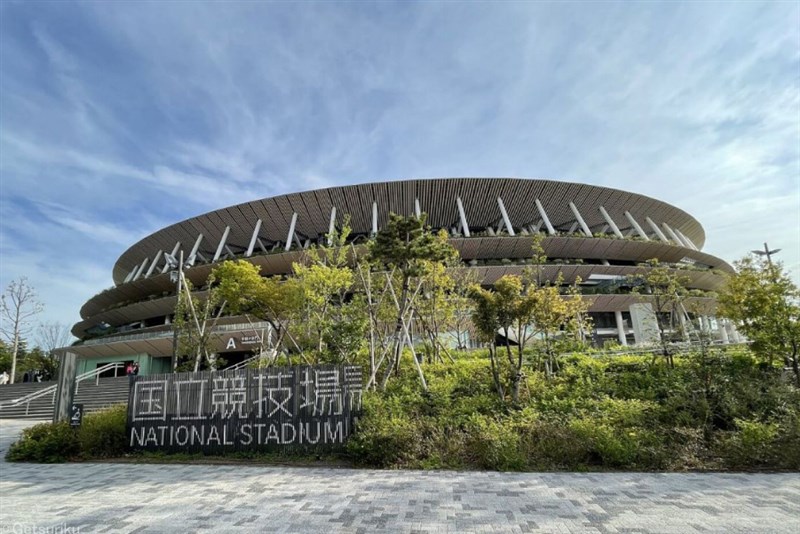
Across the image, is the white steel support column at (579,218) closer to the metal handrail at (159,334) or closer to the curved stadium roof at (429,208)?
the curved stadium roof at (429,208)

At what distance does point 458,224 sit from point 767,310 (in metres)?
27.8

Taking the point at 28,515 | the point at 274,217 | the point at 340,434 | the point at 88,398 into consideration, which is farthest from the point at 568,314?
the point at 274,217

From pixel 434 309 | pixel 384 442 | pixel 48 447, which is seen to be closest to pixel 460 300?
pixel 434 309

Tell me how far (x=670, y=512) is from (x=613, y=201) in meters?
37.5

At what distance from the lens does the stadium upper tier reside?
3328cm

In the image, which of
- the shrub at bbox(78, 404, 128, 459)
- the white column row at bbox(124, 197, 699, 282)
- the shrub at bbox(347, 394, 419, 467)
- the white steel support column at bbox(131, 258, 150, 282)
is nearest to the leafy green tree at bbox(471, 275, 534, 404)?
the shrub at bbox(347, 394, 419, 467)

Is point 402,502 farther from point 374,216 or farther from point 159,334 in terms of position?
point 374,216

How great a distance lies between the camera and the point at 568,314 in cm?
1174

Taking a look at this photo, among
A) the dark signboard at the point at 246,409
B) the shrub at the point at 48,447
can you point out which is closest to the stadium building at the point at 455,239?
the shrub at the point at 48,447

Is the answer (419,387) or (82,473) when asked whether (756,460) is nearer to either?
(419,387)

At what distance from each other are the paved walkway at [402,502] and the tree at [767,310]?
232 inches

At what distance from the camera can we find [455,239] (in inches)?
1259

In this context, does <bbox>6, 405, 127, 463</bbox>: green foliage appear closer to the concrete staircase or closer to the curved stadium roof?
the concrete staircase

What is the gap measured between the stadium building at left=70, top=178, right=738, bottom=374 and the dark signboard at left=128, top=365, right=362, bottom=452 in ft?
56.6
